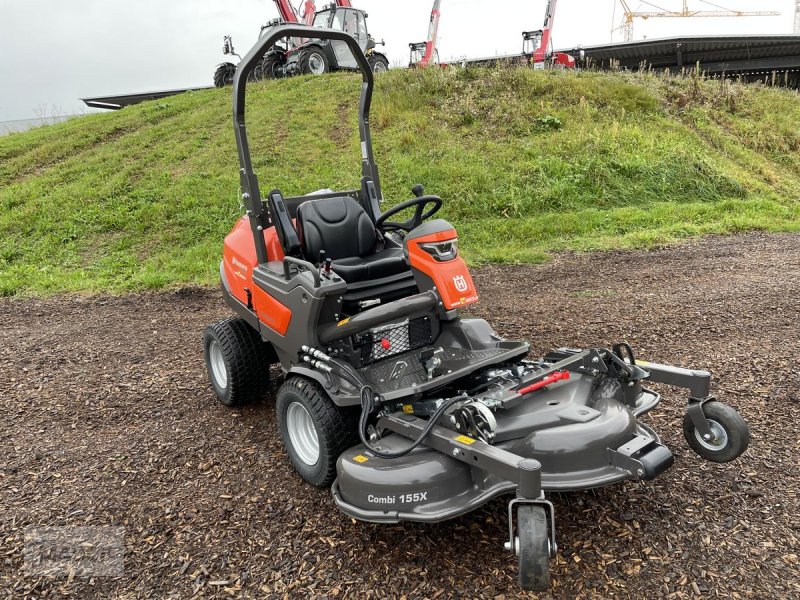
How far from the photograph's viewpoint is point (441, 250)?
3.09 metres

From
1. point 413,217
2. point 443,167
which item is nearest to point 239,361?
point 413,217

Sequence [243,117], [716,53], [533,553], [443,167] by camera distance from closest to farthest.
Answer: [533,553]
[243,117]
[443,167]
[716,53]

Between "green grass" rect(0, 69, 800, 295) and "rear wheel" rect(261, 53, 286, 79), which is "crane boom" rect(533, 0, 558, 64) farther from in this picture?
"rear wheel" rect(261, 53, 286, 79)

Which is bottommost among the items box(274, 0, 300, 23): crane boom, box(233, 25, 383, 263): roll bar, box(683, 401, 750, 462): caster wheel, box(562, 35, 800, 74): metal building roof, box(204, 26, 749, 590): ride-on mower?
box(683, 401, 750, 462): caster wheel

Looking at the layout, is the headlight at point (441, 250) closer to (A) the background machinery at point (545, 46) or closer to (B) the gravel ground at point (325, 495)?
(B) the gravel ground at point (325, 495)

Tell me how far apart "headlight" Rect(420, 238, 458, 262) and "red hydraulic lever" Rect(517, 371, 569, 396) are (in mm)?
846

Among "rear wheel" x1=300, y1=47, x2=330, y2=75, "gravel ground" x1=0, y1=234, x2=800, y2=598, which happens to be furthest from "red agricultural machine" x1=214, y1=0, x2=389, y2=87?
"gravel ground" x1=0, y1=234, x2=800, y2=598

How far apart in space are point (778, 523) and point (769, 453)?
57cm

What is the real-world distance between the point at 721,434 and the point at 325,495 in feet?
5.68

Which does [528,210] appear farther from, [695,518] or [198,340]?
[695,518]

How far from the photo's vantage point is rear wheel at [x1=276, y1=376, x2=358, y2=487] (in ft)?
8.84

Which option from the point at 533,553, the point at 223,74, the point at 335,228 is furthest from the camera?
the point at 223,74

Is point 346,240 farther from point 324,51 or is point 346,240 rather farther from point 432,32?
point 432,32

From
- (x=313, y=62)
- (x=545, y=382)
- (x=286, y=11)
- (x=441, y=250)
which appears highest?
(x=286, y=11)
